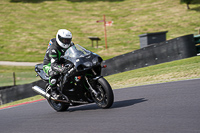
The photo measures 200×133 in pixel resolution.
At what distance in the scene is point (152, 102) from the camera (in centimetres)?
616

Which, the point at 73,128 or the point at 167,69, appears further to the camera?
the point at 167,69

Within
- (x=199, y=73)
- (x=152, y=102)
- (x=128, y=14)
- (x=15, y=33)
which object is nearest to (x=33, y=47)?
(x=15, y=33)

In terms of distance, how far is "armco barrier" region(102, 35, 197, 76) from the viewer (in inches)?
516

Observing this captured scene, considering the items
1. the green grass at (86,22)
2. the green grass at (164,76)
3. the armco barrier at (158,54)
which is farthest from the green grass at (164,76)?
the green grass at (86,22)

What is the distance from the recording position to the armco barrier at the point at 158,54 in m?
13.1

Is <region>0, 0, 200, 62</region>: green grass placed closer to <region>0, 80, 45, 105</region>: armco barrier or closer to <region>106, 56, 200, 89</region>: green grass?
<region>0, 80, 45, 105</region>: armco barrier

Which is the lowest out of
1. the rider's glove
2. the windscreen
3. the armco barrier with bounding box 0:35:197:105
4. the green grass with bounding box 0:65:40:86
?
the green grass with bounding box 0:65:40:86

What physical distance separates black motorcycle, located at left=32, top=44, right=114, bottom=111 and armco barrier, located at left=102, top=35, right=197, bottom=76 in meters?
7.51

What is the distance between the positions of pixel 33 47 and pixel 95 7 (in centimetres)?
1984

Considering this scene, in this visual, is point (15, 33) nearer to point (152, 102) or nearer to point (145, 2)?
point (145, 2)

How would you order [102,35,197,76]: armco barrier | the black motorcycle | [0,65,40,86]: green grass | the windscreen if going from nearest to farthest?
the black motorcycle < the windscreen < [102,35,197,76]: armco barrier < [0,65,40,86]: green grass

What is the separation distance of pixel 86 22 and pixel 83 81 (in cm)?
3706

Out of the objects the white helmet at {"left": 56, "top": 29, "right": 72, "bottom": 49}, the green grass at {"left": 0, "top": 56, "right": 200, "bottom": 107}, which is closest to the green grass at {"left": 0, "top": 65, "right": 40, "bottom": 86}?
the green grass at {"left": 0, "top": 56, "right": 200, "bottom": 107}

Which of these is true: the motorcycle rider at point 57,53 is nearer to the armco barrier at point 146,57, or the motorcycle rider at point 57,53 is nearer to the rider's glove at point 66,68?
the rider's glove at point 66,68
